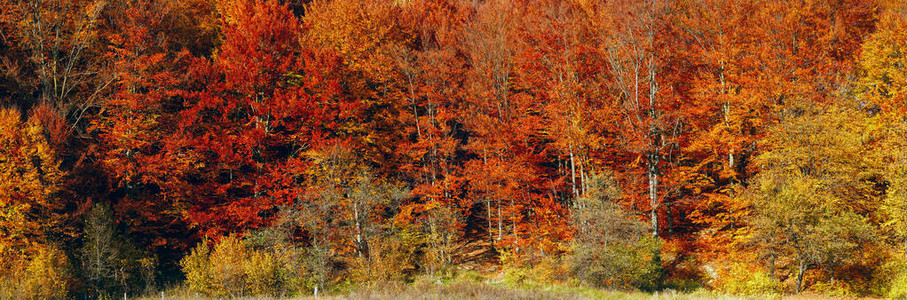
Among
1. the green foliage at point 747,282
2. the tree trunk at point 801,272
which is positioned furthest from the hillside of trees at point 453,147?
the tree trunk at point 801,272

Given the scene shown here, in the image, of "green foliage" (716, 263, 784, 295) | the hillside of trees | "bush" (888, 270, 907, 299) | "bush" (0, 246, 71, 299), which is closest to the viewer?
"bush" (888, 270, 907, 299)

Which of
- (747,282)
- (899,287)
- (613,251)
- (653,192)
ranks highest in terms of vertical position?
(653,192)

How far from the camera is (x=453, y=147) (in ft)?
112

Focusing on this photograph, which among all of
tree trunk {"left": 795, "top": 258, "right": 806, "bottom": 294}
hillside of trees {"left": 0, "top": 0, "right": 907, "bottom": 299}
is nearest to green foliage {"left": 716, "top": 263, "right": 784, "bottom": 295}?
hillside of trees {"left": 0, "top": 0, "right": 907, "bottom": 299}

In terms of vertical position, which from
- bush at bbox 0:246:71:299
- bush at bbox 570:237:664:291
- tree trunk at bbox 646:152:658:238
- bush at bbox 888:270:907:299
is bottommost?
bush at bbox 888:270:907:299

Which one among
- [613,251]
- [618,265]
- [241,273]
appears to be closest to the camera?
[618,265]

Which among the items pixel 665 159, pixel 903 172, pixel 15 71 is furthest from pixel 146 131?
pixel 903 172

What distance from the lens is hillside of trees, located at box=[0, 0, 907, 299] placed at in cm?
2452

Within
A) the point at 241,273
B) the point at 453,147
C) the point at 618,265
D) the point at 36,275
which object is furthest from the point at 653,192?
the point at 36,275

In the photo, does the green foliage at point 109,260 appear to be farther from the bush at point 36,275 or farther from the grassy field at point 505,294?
the grassy field at point 505,294

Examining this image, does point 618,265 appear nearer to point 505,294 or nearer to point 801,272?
point 505,294

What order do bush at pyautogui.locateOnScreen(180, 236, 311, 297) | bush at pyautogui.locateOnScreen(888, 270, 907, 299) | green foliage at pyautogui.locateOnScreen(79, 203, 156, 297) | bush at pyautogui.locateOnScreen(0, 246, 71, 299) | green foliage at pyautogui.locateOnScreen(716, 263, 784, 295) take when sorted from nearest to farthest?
bush at pyautogui.locateOnScreen(888, 270, 907, 299)
bush at pyautogui.locateOnScreen(0, 246, 71, 299)
green foliage at pyautogui.locateOnScreen(716, 263, 784, 295)
bush at pyautogui.locateOnScreen(180, 236, 311, 297)
green foliage at pyautogui.locateOnScreen(79, 203, 156, 297)

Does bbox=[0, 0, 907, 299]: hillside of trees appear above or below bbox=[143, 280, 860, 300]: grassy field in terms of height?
above

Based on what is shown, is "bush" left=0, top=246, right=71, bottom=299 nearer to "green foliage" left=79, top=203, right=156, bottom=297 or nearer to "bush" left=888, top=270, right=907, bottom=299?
"green foliage" left=79, top=203, right=156, bottom=297
